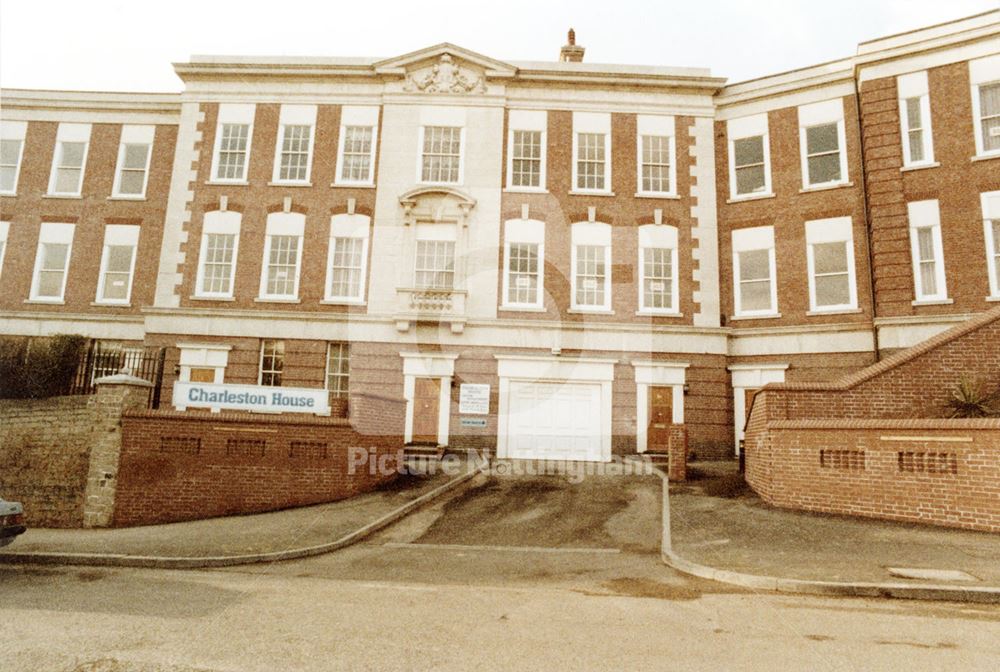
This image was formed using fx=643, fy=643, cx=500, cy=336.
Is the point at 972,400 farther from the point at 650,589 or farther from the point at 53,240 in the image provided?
the point at 53,240

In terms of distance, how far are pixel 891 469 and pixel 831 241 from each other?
11.6 metres

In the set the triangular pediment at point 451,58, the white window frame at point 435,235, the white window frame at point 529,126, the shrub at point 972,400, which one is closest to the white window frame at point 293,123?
the triangular pediment at point 451,58

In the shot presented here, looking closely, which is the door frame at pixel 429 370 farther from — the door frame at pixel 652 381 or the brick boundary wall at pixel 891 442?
the brick boundary wall at pixel 891 442

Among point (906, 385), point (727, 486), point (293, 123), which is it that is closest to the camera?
point (906, 385)

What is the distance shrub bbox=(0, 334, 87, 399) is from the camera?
1828cm

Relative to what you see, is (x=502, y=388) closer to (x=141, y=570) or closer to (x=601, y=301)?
(x=601, y=301)

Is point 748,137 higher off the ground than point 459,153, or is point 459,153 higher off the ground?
point 748,137

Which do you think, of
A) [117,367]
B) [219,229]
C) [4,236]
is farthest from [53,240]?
[117,367]

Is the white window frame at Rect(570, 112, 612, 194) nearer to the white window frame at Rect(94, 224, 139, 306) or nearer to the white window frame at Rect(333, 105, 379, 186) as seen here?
the white window frame at Rect(333, 105, 379, 186)

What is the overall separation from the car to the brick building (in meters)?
10.4

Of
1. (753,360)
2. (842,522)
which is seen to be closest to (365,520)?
(842,522)

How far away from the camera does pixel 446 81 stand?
22.4 metres

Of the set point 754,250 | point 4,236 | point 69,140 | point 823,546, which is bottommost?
point 823,546

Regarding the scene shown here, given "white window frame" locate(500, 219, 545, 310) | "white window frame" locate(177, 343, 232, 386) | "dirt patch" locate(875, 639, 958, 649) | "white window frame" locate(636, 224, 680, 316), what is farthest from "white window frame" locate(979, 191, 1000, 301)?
"white window frame" locate(177, 343, 232, 386)
